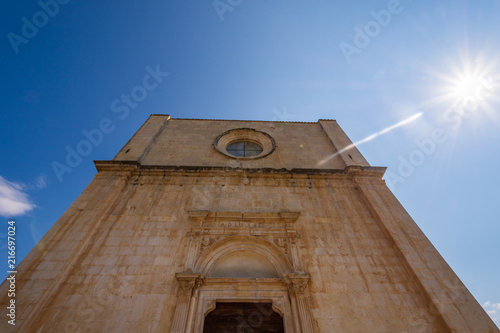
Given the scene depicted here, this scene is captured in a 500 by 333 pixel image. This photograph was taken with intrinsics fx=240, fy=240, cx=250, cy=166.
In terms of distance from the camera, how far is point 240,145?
1123cm

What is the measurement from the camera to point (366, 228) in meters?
7.04

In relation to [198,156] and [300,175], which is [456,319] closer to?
[300,175]

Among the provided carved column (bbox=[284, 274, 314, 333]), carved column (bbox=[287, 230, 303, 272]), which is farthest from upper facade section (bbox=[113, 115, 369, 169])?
carved column (bbox=[284, 274, 314, 333])

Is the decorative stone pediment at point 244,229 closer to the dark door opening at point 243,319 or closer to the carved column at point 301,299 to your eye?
the carved column at point 301,299

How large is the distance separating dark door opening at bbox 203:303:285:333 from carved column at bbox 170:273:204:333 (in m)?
1.14

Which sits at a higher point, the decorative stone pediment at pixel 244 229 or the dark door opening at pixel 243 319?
the decorative stone pediment at pixel 244 229

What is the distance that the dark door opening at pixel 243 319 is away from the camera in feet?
19.4

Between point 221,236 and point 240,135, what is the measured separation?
6039mm

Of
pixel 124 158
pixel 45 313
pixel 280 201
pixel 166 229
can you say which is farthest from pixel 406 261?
pixel 124 158

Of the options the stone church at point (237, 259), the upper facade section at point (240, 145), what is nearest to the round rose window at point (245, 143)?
the upper facade section at point (240, 145)

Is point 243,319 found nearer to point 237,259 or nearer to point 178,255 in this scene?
point 237,259

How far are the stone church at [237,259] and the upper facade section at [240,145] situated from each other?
0.35 meters

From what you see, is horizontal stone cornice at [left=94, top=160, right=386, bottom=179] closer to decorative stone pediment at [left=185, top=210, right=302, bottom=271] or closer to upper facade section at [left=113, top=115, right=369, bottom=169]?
upper facade section at [left=113, top=115, right=369, bottom=169]

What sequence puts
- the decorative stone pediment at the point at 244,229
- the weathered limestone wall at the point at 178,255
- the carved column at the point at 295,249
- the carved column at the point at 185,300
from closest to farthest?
the carved column at the point at 185,300, the weathered limestone wall at the point at 178,255, the carved column at the point at 295,249, the decorative stone pediment at the point at 244,229
